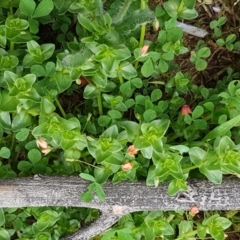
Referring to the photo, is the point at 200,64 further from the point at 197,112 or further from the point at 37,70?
the point at 37,70

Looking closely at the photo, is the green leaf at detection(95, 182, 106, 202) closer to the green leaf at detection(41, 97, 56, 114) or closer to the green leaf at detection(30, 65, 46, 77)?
the green leaf at detection(41, 97, 56, 114)

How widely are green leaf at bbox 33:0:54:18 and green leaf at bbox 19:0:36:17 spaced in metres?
0.02

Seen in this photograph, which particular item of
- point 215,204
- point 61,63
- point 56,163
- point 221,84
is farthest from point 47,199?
point 221,84

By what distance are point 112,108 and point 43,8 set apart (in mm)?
395

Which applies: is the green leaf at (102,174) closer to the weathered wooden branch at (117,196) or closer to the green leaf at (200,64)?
the weathered wooden branch at (117,196)

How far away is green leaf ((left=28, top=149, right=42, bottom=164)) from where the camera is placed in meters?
1.68

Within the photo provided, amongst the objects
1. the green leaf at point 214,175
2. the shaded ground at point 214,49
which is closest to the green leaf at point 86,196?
the green leaf at point 214,175

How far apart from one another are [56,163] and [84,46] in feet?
1.40

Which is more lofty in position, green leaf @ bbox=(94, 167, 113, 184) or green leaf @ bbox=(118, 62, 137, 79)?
green leaf @ bbox=(118, 62, 137, 79)

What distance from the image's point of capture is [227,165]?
4.95 ft

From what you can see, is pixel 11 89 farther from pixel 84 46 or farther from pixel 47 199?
pixel 47 199

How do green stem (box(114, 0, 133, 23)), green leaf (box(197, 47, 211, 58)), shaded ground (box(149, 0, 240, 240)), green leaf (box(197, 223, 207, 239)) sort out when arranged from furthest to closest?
shaded ground (box(149, 0, 240, 240)) < green leaf (box(197, 47, 211, 58)) < green leaf (box(197, 223, 207, 239)) < green stem (box(114, 0, 133, 23))

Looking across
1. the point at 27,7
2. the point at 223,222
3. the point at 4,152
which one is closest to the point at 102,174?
the point at 4,152

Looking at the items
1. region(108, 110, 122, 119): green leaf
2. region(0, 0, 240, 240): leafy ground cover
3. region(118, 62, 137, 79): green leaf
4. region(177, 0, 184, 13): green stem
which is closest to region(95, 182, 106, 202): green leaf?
region(0, 0, 240, 240): leafy ground cover
